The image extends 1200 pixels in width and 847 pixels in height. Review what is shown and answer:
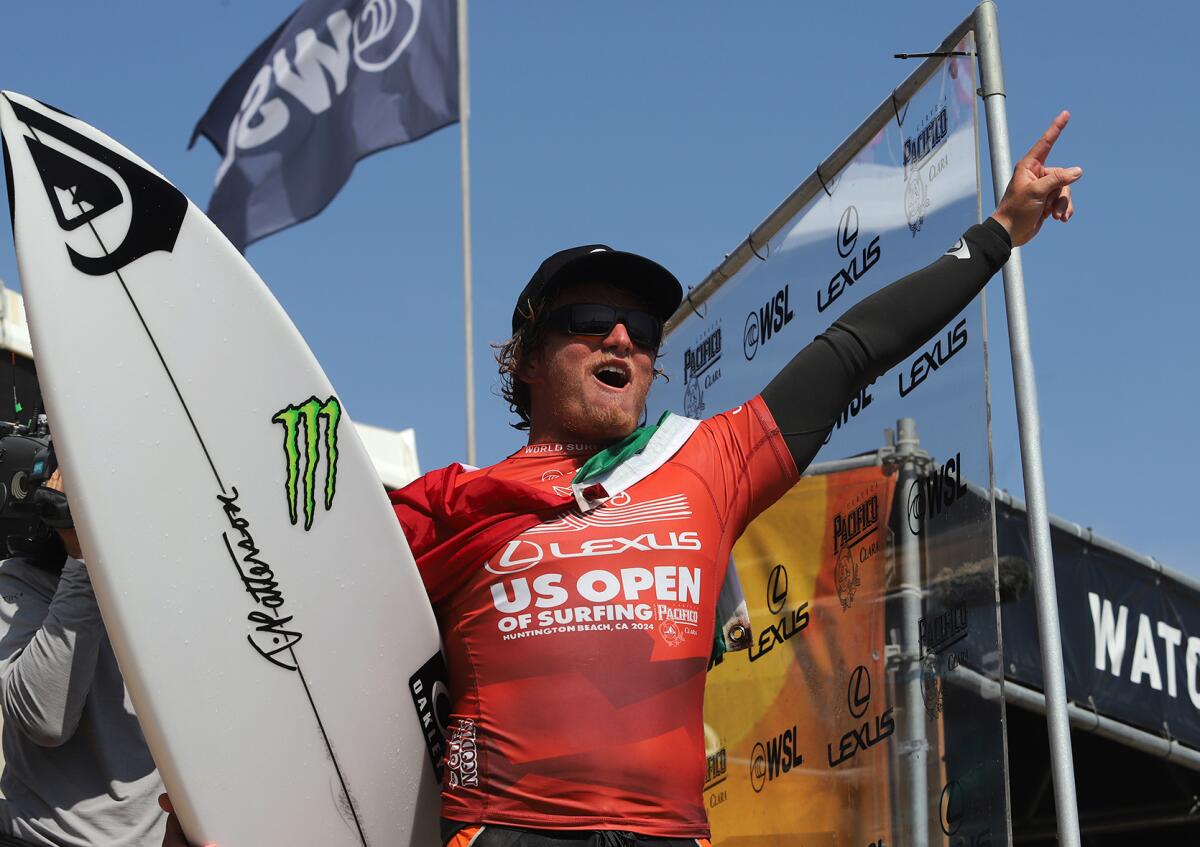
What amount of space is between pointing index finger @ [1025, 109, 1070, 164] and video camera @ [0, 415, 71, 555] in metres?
2.20

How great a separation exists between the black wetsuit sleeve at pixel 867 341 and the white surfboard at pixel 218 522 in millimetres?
799

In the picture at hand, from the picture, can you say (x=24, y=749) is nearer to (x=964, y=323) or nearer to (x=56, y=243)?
(x=56, y=243)

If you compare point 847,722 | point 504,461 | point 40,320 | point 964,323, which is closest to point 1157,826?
point 847,722

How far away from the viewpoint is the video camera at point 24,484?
368 cm

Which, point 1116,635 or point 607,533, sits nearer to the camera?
point 607,533

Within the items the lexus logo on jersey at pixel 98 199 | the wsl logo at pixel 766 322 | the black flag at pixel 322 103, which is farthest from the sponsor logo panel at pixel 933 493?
the black flag at pixel 322 103

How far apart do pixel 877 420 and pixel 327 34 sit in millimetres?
7052

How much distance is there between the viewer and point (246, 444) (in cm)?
321

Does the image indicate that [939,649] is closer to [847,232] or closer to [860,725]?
[860,725]

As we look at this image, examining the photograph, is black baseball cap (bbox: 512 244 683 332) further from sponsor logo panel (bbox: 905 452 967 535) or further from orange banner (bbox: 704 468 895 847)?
orange banner (bbox: 704 468 895 847)

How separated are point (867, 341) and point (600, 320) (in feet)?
1.73

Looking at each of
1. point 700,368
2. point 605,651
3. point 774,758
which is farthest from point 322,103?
point 605,651

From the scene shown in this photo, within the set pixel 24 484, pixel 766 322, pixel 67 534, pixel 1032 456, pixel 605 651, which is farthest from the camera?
pixel 766 322

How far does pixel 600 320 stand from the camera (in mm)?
3215
